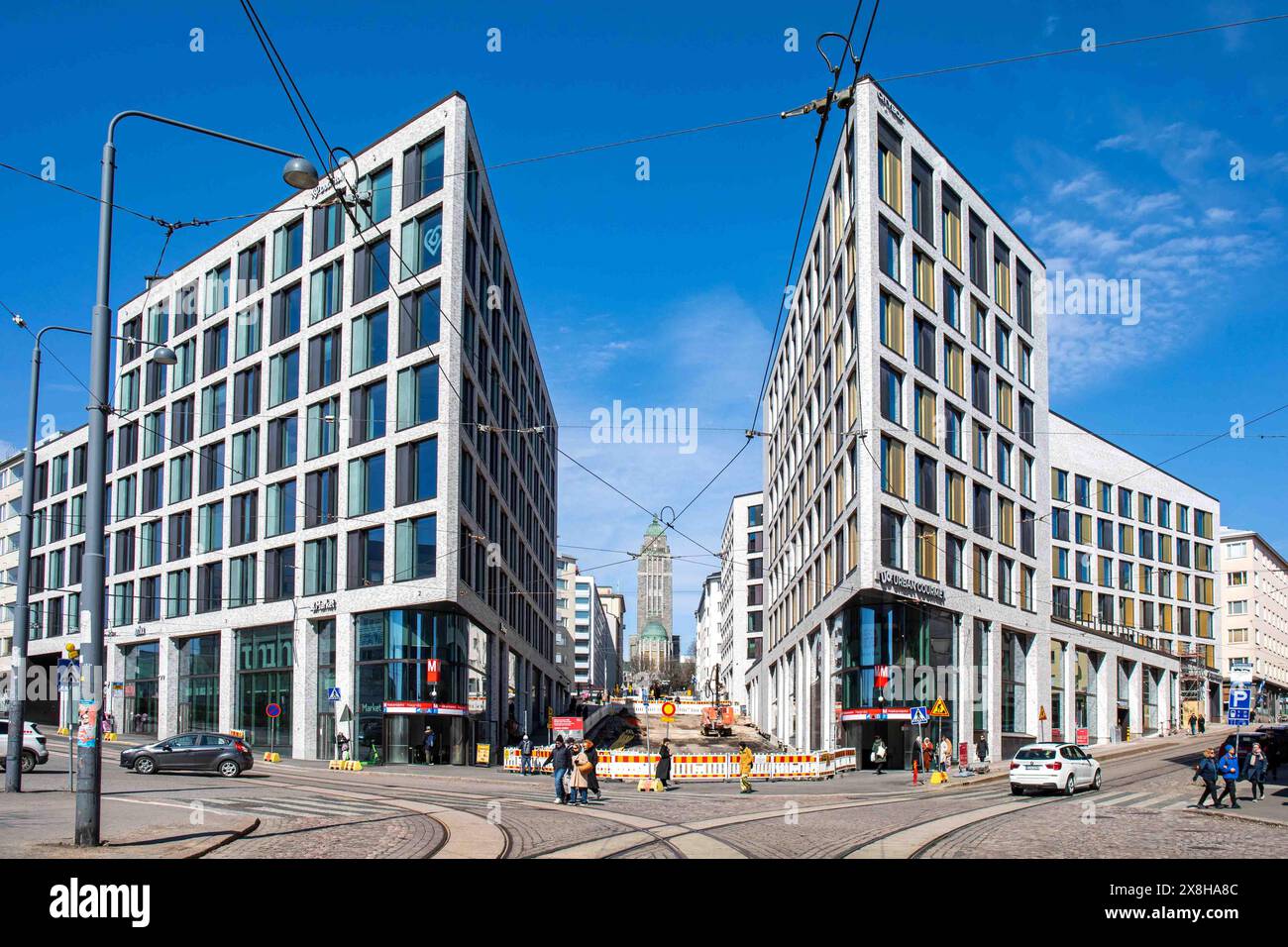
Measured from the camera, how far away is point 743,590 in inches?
4926

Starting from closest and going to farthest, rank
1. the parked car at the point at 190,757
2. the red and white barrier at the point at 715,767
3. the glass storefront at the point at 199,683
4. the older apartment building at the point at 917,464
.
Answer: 1. the parked car at the point at 190,757
2. the red and white barrier at the point at 715,767
3. the older apartment building at the point at 917,464
4. the glass storefront at the point at 199,683

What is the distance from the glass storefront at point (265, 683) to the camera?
55.7 meters

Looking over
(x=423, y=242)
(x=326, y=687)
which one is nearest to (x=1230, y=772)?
(x=423, y=242)

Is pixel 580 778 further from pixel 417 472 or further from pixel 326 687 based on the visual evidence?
pixel 326 687

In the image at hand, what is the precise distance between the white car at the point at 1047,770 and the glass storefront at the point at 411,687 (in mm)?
24906

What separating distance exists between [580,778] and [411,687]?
80.1 ft

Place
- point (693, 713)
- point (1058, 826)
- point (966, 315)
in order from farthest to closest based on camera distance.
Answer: point (693, 713) → point (966, 315) → point (1058, 826)

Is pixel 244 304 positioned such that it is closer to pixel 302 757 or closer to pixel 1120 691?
pixel 302 757

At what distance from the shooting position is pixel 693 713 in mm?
100250

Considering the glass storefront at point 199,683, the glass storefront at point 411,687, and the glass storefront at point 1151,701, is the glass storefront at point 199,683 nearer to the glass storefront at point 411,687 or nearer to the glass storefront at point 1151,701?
the glass storefront at point 411,687

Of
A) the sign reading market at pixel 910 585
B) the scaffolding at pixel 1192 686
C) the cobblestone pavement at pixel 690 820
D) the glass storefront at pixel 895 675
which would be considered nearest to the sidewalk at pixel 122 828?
the cobblestone pavement at pixel 690 820
